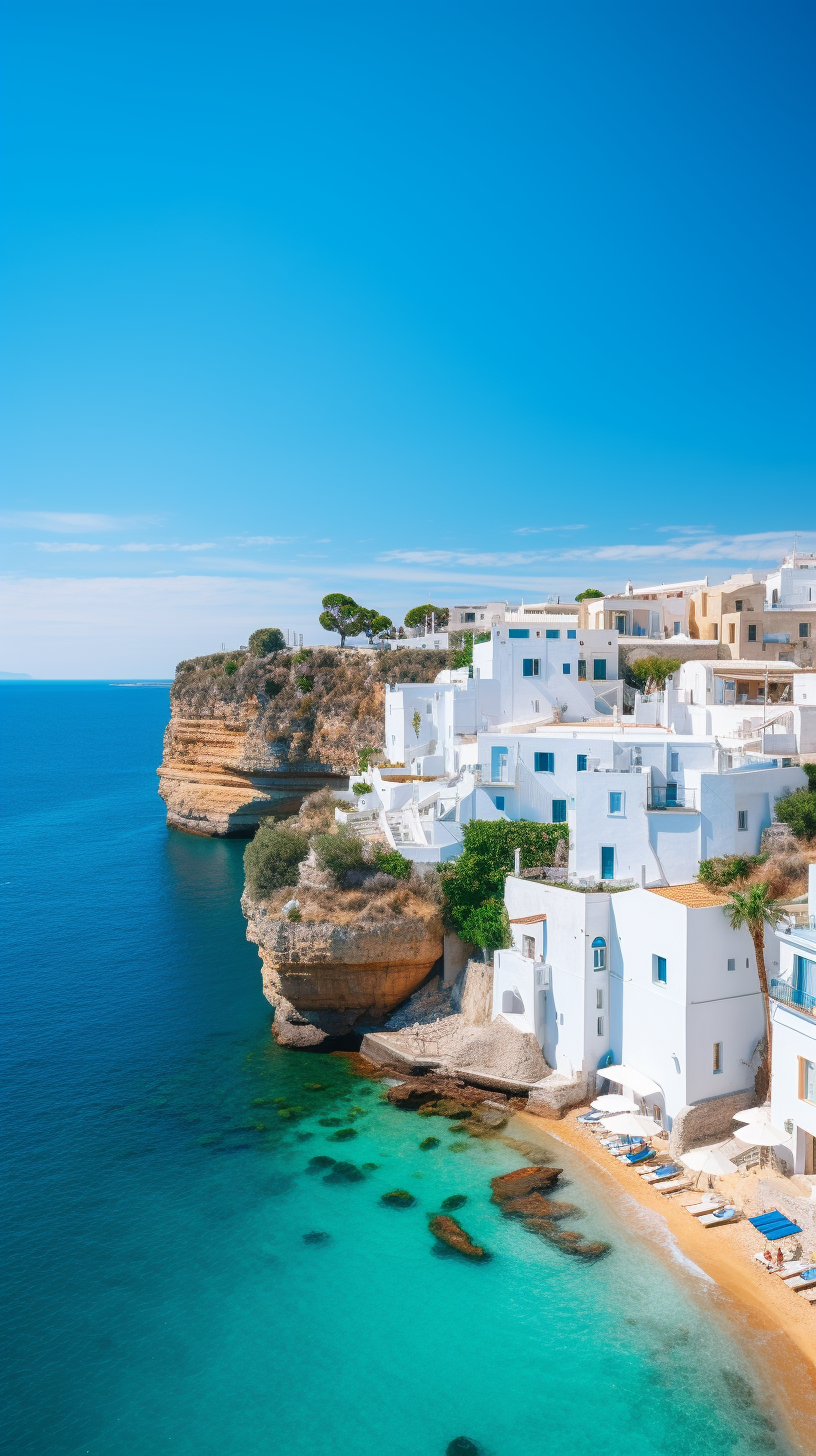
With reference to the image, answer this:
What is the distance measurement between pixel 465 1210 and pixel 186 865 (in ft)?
136

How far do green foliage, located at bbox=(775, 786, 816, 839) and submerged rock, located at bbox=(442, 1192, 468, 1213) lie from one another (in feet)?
47.0

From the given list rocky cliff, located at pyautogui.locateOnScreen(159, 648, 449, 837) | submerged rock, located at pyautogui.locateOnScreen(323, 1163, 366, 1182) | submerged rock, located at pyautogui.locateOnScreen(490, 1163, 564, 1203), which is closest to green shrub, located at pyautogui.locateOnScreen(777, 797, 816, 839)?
submerged rock, located at pyautogui.locateOnScreen(490, 1163, 564, 1203)

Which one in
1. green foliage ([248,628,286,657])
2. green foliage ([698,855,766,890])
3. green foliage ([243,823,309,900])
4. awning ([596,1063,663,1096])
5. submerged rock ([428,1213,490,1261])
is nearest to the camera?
submerged rock ([428,1213,490,1261])

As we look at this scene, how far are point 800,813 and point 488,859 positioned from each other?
10.2 metres

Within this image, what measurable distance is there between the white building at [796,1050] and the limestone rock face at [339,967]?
494 inches

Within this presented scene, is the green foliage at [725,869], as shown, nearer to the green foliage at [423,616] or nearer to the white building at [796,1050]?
the white building at [796,1050]

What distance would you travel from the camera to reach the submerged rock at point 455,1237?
1923cm

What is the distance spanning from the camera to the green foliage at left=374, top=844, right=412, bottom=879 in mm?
31172

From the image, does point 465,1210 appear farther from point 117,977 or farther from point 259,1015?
point 117,977

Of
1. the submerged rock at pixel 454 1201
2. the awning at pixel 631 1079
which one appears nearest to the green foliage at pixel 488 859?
the awning at pixel 631 1079

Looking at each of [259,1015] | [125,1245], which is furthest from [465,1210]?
[259,1015]

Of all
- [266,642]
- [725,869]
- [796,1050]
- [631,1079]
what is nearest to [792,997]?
[796,1050]

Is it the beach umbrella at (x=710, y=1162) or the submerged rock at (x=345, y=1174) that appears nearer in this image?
the beach umbrella at (x=710, y=1162)

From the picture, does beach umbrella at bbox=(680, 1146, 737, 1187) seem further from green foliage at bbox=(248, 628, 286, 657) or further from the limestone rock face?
green foliage at bbox=(248, 628, 286, 657)
